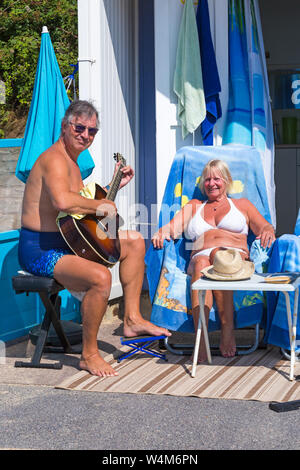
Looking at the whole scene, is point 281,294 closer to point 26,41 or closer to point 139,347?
point 139,347

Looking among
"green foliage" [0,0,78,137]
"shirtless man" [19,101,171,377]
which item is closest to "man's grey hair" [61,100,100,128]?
"shirtless man" [19,101,171,377]

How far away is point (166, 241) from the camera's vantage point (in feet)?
14.6

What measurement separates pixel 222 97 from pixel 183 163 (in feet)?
3.14

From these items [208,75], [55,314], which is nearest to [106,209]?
[55,314]

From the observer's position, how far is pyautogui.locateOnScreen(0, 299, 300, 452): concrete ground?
2877mm

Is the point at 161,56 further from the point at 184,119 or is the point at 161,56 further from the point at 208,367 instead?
the point at 208,367

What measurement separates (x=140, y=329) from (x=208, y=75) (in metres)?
2.07

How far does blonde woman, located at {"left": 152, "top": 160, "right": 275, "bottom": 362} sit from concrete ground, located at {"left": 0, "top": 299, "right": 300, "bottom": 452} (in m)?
1.11

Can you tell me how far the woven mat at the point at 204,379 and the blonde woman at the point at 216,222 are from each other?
1.93ft

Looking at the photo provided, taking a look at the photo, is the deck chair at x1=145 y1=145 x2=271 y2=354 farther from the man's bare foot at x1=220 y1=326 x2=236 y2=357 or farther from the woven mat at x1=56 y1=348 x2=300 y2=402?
the woven mat at x1=56 y1=348 x2=300 y2=402

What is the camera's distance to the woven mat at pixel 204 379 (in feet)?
11.6

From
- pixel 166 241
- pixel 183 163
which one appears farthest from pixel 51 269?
pixel 183 163

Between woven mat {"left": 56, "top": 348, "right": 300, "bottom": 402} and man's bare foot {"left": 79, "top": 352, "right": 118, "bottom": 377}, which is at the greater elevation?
man's bare foot {"left": 79, "top": 352, "right": 118, "bottom": 377}
